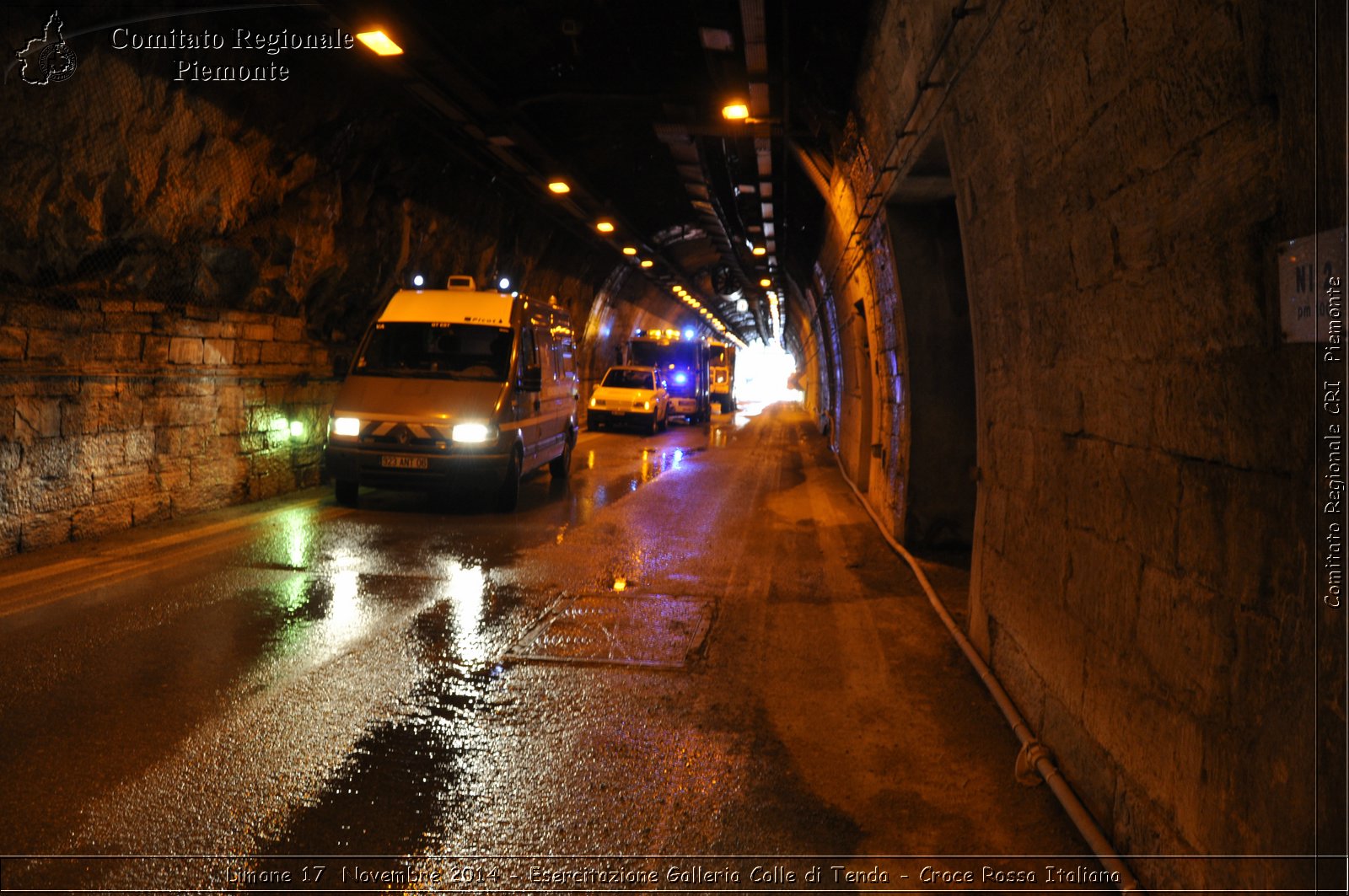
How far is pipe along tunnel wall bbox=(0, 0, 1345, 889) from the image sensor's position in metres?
2.41

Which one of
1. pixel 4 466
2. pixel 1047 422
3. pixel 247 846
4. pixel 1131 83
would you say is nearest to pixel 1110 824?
pixel 1047 422

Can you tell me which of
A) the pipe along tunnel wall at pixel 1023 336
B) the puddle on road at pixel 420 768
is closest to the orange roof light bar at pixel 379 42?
the pipe along tunnel wall at pixel 1023 336

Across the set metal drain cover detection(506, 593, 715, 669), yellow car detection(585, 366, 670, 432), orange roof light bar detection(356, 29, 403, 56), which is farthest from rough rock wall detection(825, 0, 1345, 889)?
yellow car detection(585, 366, 670, 432)

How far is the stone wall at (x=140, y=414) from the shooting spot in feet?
26.7

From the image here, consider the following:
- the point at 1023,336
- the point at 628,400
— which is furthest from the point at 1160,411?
the point at 628,400

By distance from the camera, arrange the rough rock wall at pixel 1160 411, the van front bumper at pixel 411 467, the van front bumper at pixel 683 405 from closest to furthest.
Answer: the rough rock wall at pixel 1160 411 → the van front bumper at pixel 411 467 → the van front bumper at pixel 683 405

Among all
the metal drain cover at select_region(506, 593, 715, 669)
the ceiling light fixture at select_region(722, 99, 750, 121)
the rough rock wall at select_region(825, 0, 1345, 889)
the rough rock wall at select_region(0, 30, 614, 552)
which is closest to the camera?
the rough rock wall at select_region(825, 0, 1345, 889)

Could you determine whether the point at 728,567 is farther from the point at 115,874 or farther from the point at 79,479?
the point at 79,479

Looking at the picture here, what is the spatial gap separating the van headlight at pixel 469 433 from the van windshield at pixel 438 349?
42.4 inches

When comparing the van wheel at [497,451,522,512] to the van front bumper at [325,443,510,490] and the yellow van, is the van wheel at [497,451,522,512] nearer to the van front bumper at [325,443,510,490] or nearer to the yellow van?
the yellow van

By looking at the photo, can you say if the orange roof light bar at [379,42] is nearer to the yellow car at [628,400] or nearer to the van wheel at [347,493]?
the van wheel at [347,493]

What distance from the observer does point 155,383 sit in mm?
9844

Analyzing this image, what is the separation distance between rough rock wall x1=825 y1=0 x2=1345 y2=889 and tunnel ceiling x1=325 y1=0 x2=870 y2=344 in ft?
13.8

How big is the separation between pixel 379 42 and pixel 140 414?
4640 millimetres
